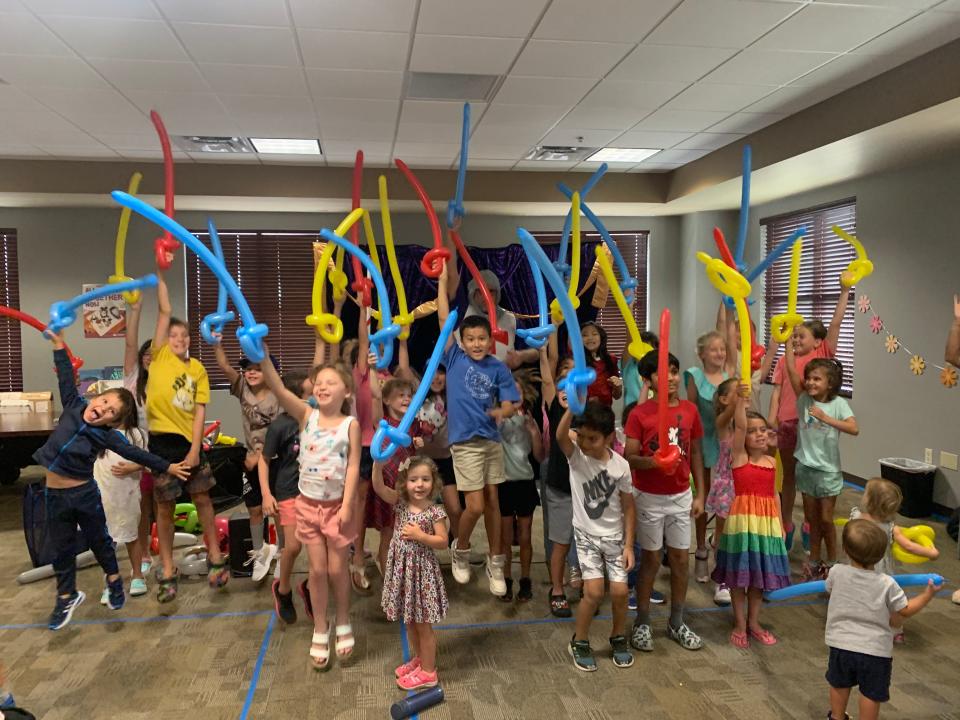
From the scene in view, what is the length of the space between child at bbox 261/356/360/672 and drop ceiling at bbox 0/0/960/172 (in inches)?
70.2

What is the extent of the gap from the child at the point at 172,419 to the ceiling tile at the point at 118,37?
1.22m

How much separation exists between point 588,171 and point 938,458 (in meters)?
3.89

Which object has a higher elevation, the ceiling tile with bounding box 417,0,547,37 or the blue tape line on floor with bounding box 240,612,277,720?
the ceiling tile with bounding box 417,0,547,37

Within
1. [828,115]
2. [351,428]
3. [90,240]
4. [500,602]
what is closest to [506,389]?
[351,428]

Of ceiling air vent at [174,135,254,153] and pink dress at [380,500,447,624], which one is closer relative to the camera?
pink dress at [380,500,447,624]

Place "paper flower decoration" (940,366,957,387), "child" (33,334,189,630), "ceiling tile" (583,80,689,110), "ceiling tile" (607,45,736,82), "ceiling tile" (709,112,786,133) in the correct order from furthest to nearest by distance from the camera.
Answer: "ceiling tile" (709,112,786,133) → "ceiling tile" (583,80,689,110) → "paper flower decoration" (940,366,957,387) → "ceiling tile" (607,45,736,82) → "child" (33,334,189,630)

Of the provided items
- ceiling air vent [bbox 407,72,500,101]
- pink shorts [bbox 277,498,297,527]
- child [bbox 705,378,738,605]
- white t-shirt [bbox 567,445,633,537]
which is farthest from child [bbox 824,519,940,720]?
ceiling air vent [bbox 407,72,500,101]

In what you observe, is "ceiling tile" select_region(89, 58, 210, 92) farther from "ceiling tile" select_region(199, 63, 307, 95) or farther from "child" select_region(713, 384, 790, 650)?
"child" select_region(713, 384, 790, 650)

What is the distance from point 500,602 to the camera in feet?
10.9

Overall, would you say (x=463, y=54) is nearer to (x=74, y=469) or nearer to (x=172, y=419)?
(x=172, y=419)

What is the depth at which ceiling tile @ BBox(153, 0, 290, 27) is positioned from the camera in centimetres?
291

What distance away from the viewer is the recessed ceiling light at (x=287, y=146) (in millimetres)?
5266

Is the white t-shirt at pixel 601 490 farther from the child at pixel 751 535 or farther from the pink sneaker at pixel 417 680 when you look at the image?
the pink sneaker at pixel 417 680

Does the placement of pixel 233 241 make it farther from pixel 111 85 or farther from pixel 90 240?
pixel 111 85
